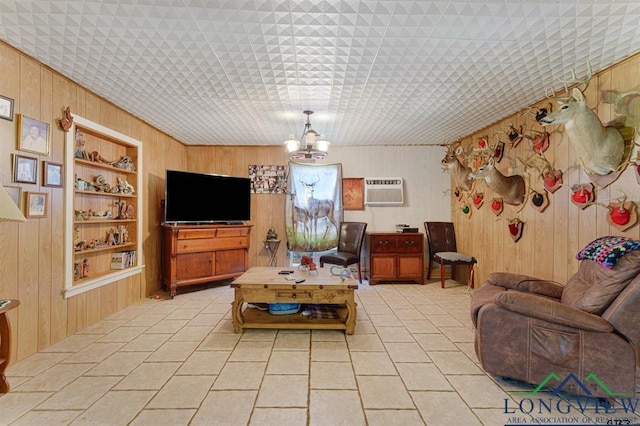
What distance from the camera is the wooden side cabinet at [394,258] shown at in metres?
4.65

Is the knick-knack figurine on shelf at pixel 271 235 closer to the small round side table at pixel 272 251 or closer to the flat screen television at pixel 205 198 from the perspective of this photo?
the small round side table at pixel 272 251

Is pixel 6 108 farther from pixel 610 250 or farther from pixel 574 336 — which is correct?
pixel 610 250

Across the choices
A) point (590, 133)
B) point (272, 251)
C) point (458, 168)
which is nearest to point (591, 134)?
point (590, 133)

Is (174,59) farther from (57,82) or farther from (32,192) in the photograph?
(32,192)

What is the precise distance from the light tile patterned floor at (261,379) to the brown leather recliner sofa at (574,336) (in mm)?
180

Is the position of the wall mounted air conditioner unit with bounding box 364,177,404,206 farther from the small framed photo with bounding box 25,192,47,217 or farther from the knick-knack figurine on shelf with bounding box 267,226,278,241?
the small framed photo with bounding box 25,192,47,217

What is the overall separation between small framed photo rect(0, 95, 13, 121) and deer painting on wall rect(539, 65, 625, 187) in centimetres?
418

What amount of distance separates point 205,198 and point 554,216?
433cm

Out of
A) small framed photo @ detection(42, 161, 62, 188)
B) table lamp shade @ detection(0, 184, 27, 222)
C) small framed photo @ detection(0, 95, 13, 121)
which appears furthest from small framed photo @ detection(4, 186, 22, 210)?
table lamp shade @ detection(0, 184, 27, 222)

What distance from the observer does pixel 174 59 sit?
7.71 ft

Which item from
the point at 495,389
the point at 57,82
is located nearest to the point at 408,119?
the point at 495,389

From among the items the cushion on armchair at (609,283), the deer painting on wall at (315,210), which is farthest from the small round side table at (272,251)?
the cushion on armchair at (609,283)

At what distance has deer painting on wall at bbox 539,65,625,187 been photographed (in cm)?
227

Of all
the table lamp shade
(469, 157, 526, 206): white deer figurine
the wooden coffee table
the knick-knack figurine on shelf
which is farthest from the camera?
the knick-knack figurine on shelf
